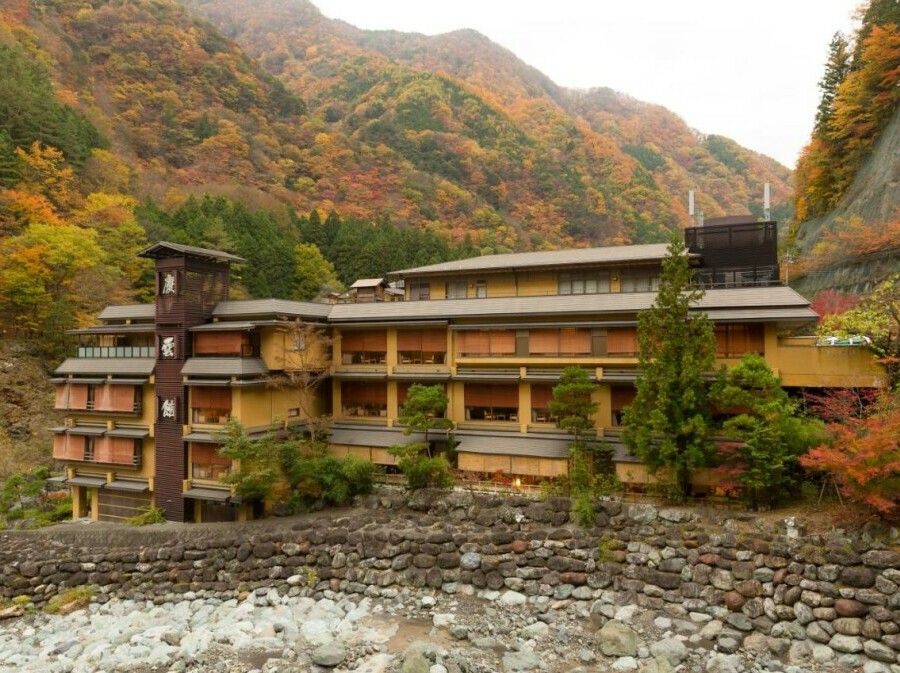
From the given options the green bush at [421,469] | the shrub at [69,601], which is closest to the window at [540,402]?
the green bush at [421,469]

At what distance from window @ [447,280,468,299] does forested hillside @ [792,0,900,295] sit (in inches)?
924

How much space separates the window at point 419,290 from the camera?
104 ft

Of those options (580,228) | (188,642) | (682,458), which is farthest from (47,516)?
(580,228)

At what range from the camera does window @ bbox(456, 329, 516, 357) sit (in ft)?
82.0

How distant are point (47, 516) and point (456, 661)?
25413 millimetres

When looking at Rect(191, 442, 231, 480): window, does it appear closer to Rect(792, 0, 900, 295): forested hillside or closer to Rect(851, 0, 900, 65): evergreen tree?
Rect(792, 0, 900, 295): forested hillside

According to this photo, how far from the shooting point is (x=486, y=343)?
83.1ft

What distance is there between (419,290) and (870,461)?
23.6 metres

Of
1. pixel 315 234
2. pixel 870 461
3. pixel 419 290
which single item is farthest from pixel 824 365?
pixel 315 234

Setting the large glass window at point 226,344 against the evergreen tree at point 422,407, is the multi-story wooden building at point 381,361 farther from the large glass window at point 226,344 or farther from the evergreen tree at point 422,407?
the evergreen tree at point 422,407

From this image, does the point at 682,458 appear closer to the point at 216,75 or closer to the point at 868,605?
the point at 868,605

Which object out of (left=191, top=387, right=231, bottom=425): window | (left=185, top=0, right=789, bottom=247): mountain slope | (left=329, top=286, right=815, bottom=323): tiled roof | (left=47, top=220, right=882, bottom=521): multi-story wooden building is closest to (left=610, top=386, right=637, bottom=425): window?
(left=47, top=220, right=882, bottom=521): multi-story wooden building

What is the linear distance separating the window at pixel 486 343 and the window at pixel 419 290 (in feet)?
21.5

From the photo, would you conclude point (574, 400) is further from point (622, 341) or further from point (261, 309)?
point (261, 309)
